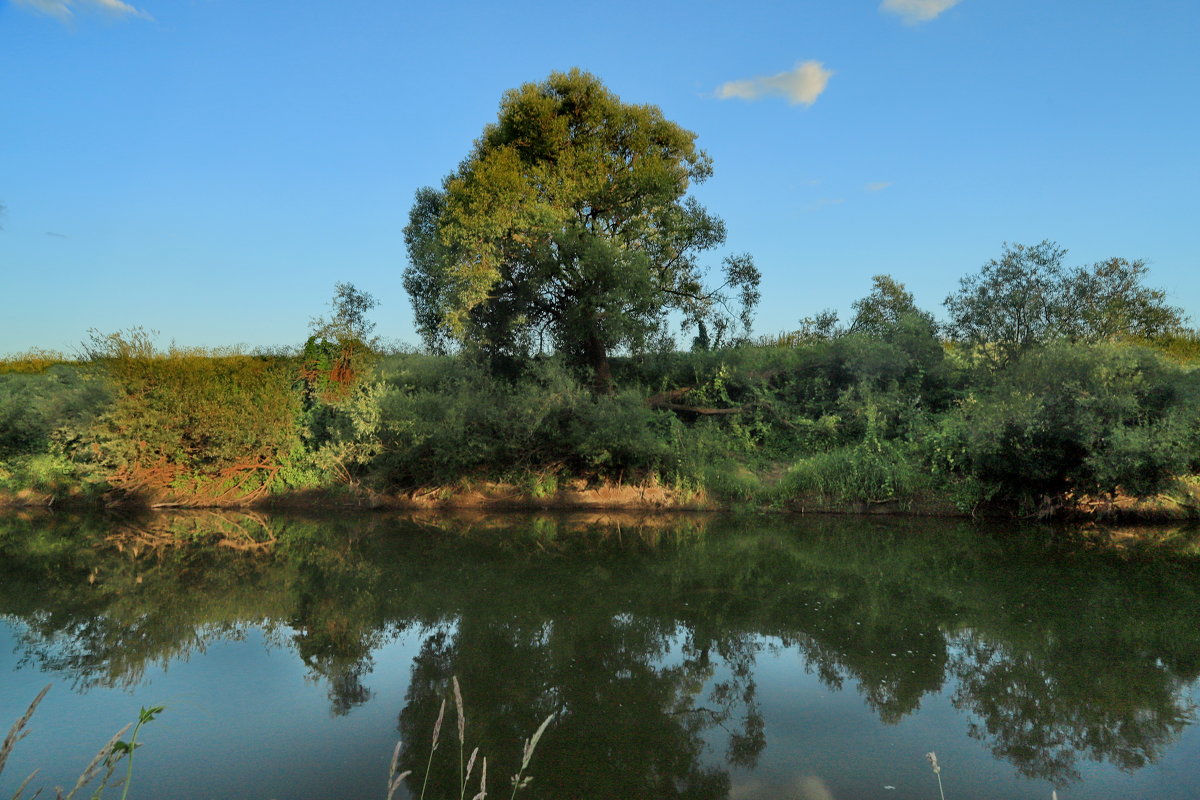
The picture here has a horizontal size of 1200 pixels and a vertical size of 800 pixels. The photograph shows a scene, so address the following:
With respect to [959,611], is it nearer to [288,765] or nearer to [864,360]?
[288,765]

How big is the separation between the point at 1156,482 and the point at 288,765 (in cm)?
1306

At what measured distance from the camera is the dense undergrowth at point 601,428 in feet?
41.5

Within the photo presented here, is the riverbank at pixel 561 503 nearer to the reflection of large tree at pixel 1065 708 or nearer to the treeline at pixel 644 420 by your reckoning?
the treeline at pixel 644 420

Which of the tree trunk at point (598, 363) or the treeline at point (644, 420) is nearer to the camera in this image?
the treeline at point (644, 420)

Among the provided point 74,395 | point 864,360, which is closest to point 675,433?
point 864,360

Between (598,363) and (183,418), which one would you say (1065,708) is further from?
(183,418)

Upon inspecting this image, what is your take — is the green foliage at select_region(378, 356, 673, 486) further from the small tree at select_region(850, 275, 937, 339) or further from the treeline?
the small tree at select_region(850, 275, 937, 339)

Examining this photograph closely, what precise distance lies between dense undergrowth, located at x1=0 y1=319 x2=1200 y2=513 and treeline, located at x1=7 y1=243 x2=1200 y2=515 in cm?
5

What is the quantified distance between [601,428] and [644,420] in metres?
1.01

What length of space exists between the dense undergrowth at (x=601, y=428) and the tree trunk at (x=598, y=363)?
2.07 feet

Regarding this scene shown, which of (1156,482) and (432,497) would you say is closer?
(1156,482)

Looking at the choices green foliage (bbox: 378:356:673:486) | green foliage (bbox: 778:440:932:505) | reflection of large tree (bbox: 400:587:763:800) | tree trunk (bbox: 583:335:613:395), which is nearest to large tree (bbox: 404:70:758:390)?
tree trunk (bbox: 583:335:613:395)

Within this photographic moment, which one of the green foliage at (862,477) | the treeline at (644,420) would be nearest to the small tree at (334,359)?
the treeline at (644,420)

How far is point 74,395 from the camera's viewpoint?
1641 cm
